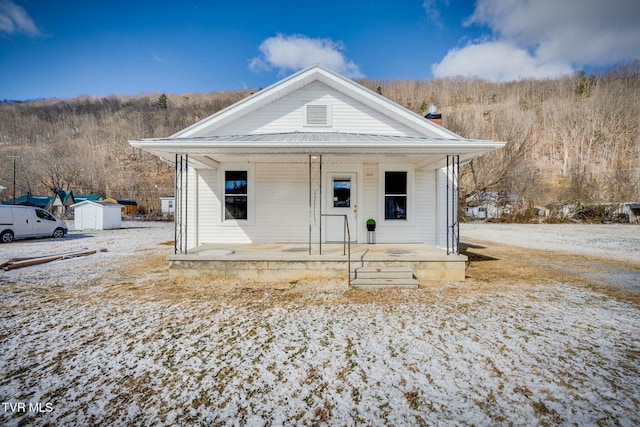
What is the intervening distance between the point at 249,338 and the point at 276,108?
713cm

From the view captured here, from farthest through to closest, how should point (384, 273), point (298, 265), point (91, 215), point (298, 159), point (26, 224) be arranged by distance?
point (91, 215) → point (26, 224) → point (298, 159) → point (298, 265) → point (384, 273)

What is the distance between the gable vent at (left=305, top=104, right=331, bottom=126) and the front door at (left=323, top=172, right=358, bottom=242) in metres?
1.63

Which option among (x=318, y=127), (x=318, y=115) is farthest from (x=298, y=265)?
(x=318, y=115)

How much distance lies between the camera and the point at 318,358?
3279 mm

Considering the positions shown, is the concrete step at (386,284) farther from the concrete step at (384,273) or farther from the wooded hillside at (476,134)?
the wooded hillside at (476,134)

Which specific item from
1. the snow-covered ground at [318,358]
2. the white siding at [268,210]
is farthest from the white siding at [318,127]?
the snow-covered ground at [318,358]

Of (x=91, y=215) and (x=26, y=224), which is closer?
(x=26, y=224)

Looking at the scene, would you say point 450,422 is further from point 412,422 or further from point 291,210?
point 291,210

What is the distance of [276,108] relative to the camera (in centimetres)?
898

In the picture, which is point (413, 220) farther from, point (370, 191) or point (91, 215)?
point (91, 215)

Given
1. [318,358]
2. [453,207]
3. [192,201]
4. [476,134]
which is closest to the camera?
[318,358]

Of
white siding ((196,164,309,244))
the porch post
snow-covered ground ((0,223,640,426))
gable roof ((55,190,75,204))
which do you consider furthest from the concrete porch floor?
gable roof ((55,190,75,204))

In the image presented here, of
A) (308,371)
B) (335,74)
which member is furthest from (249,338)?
(335,74)

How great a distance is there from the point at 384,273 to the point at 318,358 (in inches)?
127
